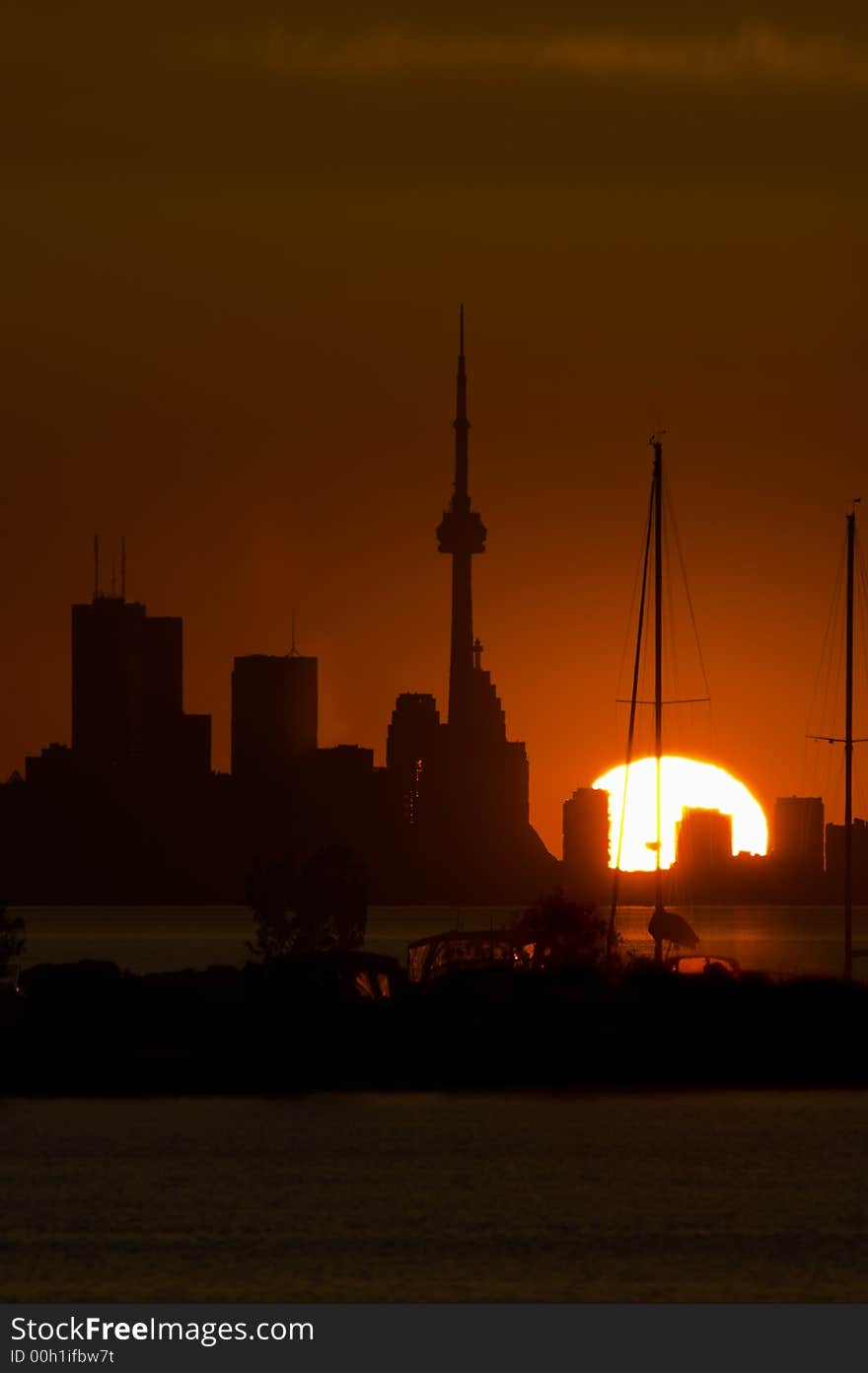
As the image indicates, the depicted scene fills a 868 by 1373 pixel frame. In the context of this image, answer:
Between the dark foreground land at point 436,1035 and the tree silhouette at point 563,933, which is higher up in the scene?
the tree silhouette at point 563,933

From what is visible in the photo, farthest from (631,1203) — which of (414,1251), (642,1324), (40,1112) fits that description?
(40,1112)

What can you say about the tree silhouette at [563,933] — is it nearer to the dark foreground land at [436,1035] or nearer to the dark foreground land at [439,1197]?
the dark foreground land at [436,1035]

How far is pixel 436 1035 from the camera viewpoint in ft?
247

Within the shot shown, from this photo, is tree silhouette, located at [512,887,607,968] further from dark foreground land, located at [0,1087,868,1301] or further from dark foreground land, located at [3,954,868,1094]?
dark foreground land, located at [0,1087,868,1301]

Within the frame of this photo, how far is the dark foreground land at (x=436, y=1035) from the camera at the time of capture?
249ft

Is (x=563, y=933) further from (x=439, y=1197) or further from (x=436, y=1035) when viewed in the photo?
(x=439, y=1197)

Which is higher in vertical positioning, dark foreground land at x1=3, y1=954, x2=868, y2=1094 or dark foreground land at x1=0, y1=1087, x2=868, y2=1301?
dark foreground land at x1=3, y1=954, x2=868, y2=1094

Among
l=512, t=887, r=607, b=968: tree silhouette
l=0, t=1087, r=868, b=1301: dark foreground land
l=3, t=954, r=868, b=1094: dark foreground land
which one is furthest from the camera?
l=512, t=887, r=607, b=968: tree silhouette

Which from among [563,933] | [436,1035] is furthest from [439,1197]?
[563,933]

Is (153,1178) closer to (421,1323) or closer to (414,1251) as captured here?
A: (414,1251)

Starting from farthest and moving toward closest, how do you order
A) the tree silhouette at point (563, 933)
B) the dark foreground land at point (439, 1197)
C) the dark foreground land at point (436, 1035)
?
the tree silhouette at point (563, 933), the dark foreground land at point (436, 1035), the dark foreground land at point (439, 1197)

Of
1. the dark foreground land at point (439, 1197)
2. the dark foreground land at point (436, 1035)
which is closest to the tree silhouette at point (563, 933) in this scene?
the dark foreground land at point (436, 1035)

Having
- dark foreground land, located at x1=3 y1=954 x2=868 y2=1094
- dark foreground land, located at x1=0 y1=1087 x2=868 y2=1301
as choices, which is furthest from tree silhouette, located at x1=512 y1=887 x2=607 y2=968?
dark foreground land, located at x1=0 y1=1087 x2=868 y2=1301

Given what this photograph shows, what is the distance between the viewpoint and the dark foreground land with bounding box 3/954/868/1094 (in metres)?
75.8
